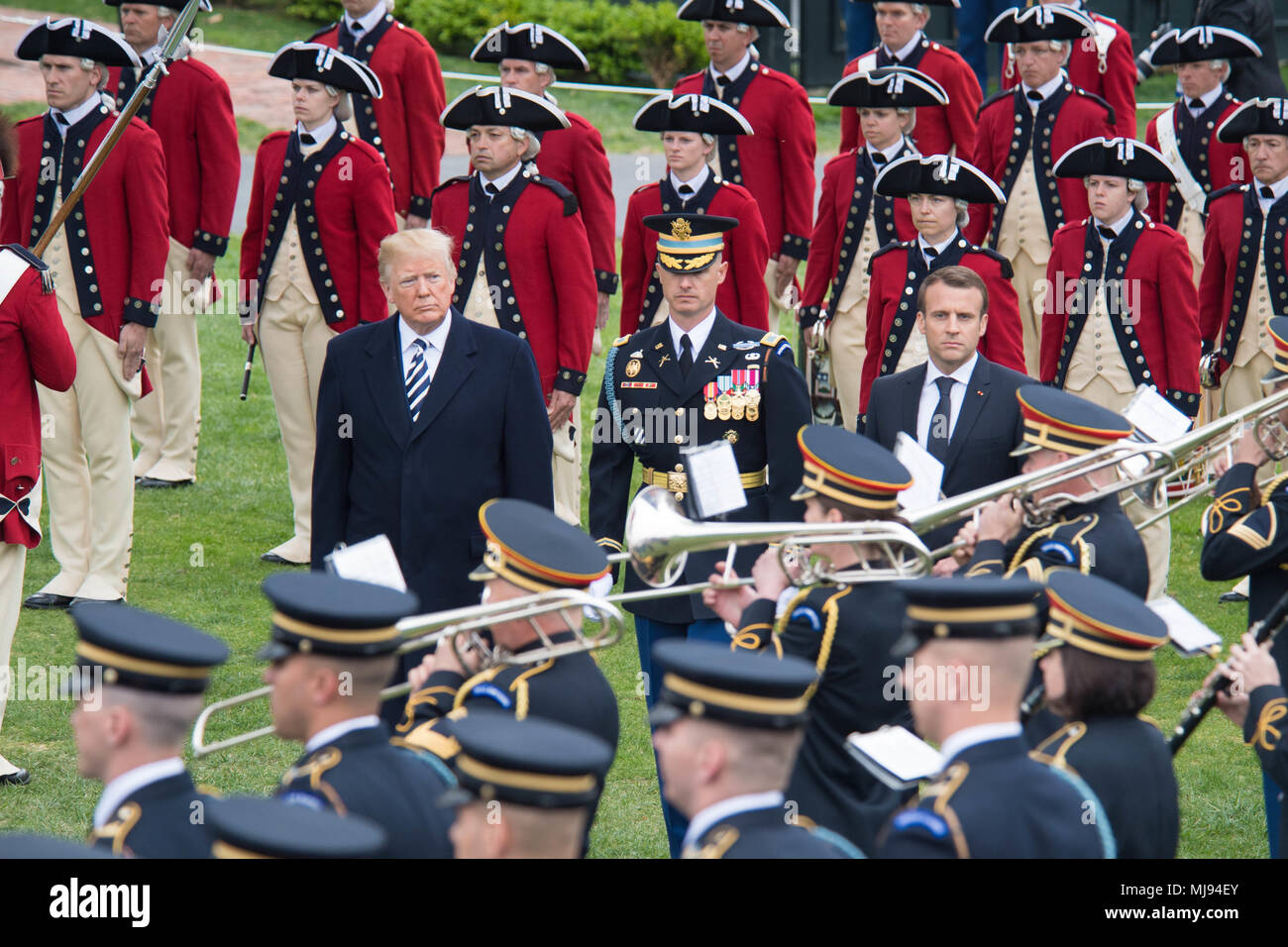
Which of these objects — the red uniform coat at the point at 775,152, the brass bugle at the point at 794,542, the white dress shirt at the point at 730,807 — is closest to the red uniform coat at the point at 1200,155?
the red uniform coat at the point at 775,152

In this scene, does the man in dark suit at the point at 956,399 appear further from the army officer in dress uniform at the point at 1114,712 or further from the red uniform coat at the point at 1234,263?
the red uniform coat at the point at 1234,263

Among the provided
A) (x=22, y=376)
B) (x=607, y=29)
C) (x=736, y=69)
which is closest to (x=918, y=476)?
(x=22, y=376)

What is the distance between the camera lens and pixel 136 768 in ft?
12.3

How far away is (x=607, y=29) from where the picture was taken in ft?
67.7

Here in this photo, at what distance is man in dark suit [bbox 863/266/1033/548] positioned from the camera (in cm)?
634

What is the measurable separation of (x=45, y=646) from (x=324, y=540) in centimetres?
269

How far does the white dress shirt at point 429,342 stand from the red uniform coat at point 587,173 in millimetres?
3582

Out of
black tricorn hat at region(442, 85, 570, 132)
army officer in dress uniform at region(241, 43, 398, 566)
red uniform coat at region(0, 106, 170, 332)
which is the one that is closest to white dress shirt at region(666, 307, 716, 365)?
black tricorn hat at region(442, 85, 570, 132)

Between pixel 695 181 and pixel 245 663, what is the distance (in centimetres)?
340

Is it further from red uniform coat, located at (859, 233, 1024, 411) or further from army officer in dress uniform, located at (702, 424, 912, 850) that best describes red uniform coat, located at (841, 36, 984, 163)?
army officer in dress uniform, located at (702, 424, 912, 850)

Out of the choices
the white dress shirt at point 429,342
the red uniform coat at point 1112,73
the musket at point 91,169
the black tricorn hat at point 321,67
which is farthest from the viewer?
the red uniform coat at point 1112,73

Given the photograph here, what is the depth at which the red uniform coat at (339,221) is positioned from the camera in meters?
9.41

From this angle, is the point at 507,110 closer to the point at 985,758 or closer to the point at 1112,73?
the point at 1112,73

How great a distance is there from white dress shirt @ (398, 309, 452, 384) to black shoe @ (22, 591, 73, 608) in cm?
342
